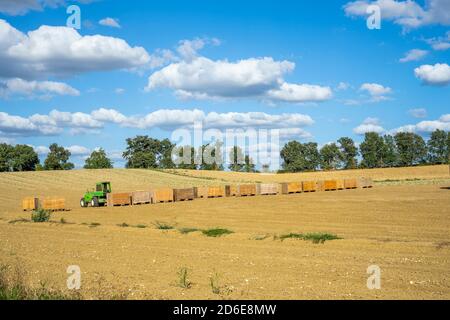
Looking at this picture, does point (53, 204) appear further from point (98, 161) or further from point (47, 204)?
point (98, 161)

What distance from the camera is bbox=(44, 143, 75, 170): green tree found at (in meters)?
122

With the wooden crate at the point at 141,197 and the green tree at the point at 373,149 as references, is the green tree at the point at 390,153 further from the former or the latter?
the wooden crate at the point at 141,197

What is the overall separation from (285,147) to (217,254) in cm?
13069

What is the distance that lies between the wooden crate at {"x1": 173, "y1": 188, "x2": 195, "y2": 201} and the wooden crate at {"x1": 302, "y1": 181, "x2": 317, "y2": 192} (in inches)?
532

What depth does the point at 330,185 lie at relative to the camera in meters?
56.4

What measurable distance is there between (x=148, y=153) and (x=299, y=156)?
141 ft

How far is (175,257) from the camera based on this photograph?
14.9 metres

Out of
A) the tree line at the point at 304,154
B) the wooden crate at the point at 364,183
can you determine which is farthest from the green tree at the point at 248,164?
the wooden crate at the point at 364,183

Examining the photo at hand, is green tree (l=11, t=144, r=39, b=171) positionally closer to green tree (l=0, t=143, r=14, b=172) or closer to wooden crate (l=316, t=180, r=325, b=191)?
green tree (l=0, t=143, r=14, b=172)

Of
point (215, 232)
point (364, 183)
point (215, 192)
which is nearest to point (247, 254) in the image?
point (215, 232)

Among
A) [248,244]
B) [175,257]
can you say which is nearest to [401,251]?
[248,244]

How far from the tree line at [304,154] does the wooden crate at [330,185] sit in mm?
70862

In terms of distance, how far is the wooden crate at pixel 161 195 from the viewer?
1702 inches
